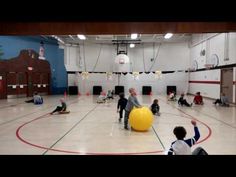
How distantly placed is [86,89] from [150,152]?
25.5 m

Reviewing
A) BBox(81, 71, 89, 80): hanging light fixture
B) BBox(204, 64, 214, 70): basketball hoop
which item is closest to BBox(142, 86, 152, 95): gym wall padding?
BBox(81, 71, 89, 80): hanging light fixture

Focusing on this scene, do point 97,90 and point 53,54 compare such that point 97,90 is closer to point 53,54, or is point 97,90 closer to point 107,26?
point 53,54

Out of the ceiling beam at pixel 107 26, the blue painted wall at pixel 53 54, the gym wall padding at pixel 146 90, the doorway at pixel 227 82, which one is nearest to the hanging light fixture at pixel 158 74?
the gym wall padding at pixel 146 90

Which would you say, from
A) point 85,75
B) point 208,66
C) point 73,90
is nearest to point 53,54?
point 85,75

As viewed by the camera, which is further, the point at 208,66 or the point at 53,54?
the point at 53,54

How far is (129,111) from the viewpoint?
966 centimetres

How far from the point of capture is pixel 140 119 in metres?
8.90

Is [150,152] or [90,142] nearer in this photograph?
[150,152]

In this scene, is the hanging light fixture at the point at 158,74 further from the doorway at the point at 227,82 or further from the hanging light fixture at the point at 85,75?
the doorway at the point at 227,82

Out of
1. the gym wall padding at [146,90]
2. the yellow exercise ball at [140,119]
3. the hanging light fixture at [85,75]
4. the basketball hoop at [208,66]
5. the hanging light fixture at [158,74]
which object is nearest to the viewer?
the yellow exercise ball at [140,119]

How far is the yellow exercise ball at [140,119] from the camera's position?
894 cm
